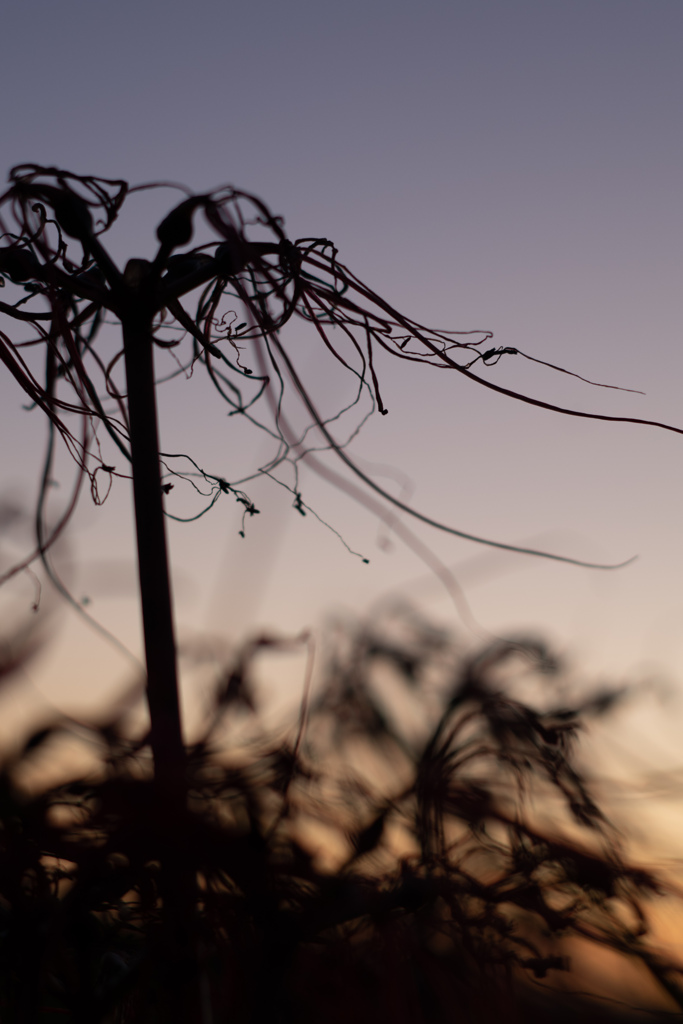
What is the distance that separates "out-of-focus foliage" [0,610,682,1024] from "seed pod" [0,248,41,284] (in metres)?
0.25

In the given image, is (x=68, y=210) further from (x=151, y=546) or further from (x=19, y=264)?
(x=151, y=546)

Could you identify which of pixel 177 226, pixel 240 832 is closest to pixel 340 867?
pixel 240 832

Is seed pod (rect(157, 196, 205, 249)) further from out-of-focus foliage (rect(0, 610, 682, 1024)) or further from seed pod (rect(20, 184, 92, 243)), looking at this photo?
out-of-focus foliage (rect(0, 610, 682, 1024))

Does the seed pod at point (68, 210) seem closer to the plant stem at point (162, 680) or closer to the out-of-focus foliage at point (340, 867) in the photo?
the plant stem at point (162, 680)

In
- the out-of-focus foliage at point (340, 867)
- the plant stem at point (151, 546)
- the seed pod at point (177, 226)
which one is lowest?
the out-of-focus foliage at point (340, 867)

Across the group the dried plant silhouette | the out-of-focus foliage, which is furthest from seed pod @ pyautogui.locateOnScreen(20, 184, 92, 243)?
the out-of-focus foliage

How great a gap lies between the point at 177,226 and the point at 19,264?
0.33 feet

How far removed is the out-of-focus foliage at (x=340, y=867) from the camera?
27 centimetres

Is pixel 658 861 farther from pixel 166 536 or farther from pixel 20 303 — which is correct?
pixel 20 303

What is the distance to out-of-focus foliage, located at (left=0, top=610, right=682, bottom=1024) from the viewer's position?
0.89 ft

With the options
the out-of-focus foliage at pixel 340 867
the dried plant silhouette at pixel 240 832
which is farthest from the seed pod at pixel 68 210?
the out-of-focus foliage at pixel 340 867

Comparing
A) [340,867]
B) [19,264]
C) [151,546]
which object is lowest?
[340,867]

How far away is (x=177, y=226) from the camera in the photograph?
0.37 m

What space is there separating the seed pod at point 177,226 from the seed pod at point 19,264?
0.08 metres
